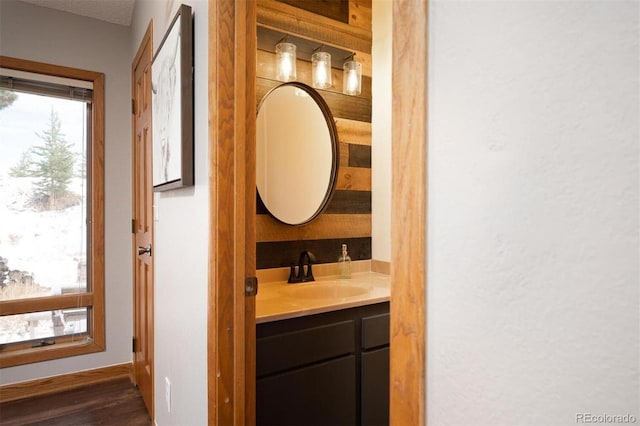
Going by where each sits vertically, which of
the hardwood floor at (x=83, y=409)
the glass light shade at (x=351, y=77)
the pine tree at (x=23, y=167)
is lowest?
the hardwood floor at (x=83, y=409)

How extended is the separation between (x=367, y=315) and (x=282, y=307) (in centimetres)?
46

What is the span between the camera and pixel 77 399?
8.64ft

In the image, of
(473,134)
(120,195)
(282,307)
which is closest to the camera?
(473,134)

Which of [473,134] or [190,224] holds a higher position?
[473,134]

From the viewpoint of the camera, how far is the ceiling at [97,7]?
2637 mm

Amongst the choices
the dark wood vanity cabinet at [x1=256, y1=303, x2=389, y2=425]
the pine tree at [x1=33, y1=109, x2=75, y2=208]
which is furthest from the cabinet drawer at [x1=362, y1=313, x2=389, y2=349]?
the pine tree at [x1=33, y1=109, x2=75, y2=208]

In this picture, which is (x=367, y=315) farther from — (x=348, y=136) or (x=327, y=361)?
(x=348, y=136)

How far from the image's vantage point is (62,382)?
2.77m

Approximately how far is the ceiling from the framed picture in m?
1.21

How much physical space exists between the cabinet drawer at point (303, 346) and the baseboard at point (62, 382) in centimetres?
192

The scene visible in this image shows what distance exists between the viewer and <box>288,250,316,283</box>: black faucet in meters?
2.25

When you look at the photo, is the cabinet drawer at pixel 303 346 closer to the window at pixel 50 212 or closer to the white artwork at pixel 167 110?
the white artwork at pixel 167 110

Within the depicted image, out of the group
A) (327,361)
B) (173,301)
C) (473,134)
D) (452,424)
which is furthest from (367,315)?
(473,134)

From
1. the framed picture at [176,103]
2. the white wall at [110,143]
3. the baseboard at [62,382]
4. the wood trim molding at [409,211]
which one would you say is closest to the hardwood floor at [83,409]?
the baseboard at [62,382]
